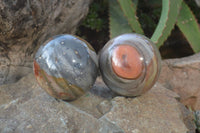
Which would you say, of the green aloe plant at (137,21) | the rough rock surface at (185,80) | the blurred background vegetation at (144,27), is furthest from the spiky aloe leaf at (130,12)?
the blurred background vegetation at (144,27)

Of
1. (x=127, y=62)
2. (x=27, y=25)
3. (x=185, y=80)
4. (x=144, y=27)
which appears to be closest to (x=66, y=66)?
(x=127, y=62)

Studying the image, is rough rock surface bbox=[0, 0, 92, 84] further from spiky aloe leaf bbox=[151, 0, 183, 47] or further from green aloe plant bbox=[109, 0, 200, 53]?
spiky aloe leaf bbox=[151, 0, 183, 47]

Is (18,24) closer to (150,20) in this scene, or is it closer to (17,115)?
(17,115)

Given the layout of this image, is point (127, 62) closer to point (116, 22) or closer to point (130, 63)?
point (130, 63)

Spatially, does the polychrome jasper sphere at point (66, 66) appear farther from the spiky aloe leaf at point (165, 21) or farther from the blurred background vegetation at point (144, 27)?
the blurred background vegetation at point (144, 27)

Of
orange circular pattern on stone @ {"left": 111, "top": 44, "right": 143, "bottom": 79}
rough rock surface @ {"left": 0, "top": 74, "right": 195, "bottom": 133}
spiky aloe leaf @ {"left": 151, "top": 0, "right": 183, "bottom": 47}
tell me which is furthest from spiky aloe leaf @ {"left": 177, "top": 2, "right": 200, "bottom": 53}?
orange circular pattern on stone @ {"left": 111, "top": 44, "right": 143, "bottom": 79}
